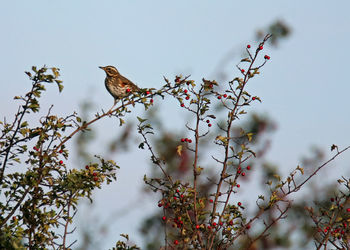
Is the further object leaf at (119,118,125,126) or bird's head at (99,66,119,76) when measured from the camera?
bird's head at (99,66,119,76)

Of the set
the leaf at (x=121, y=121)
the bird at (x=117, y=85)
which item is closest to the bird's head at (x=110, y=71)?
the bird at (x=117, y=85)

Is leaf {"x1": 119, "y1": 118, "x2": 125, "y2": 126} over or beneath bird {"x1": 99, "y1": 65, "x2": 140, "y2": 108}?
beneath

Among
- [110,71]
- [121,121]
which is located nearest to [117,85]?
[110,71]

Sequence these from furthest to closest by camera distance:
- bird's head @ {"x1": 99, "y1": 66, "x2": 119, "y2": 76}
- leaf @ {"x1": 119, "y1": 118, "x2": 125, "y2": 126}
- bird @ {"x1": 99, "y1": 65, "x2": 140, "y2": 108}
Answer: bird's head @ {"x1": 99, "y1": 66, "x2": 119, "y2": 76} < bird @ {"x1": 99, "y1": 65, "x2": 140, "y2": 108} < leaf @ {"x1": 119, "y1": 118, "x2": 125, "y2": 126}

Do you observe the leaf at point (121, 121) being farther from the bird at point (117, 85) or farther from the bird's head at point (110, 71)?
the bird's head at point (110, 71)

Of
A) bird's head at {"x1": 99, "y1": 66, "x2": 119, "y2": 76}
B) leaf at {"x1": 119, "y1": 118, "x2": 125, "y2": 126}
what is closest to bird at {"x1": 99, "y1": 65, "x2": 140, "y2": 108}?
bird's head at {"x1": 99, "y1": 66, "x2": 119, "y2": 76}

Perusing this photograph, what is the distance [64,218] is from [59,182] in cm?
38

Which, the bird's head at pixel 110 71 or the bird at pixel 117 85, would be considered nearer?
the bird at pixel 117 85

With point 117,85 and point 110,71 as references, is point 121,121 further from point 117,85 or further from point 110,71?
point 110,71

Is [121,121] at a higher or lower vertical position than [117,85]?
lower

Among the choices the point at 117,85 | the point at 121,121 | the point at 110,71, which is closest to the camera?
the point at 121,121

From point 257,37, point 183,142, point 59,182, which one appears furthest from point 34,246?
point 257,37

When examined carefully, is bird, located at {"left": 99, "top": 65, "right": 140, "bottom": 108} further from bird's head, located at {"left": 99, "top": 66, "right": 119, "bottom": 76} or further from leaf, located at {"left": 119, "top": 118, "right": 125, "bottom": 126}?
leaf, located at {"left": 119, "top": 118, "right": 125, "bottom": 126}

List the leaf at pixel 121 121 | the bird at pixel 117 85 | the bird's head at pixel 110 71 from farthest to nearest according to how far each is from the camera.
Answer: the bird's head at pixel 110 71
the bird at pixel 117 85
the leaf at pixel 121 121
